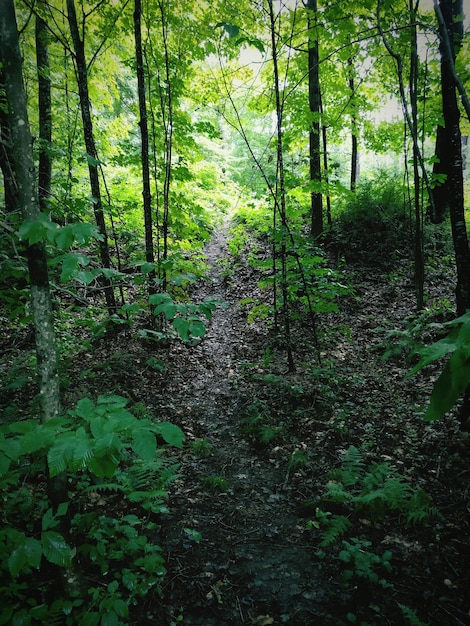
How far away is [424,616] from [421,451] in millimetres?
2141

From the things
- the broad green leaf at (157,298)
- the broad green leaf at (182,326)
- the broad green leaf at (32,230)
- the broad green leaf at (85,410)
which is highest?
the broad green leaf at (32,230)

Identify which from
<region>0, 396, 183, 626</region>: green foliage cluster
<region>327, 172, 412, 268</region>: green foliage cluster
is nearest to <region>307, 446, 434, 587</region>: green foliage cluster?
<region>0, 396, 183, 626</region>: green foliage cluster

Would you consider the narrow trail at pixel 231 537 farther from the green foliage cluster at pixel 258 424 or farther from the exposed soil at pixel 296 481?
the green foliage cluster at pixel 258 424

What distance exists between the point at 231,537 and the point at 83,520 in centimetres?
151

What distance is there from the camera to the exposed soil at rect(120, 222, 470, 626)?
2838 millimetres

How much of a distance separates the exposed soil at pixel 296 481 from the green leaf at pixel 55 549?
3.84ft

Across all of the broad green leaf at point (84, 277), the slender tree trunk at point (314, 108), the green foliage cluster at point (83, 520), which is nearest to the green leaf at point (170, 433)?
the green foliage cluster at point (83, 520)

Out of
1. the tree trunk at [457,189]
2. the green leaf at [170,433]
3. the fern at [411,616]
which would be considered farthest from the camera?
the tree trunk at [457,189]

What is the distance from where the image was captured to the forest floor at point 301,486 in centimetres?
285

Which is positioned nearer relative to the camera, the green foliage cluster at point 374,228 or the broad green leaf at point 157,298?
the broad green leaf at point 157,298

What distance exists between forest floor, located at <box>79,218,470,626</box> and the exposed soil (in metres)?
0.02

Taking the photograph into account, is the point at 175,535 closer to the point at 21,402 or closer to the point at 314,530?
the point at 314,530

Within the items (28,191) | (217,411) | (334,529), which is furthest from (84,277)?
(217,411)

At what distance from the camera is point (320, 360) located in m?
6.96
